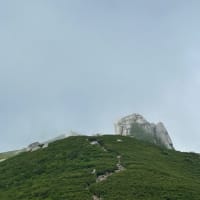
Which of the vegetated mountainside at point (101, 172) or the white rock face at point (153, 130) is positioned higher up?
the white rock face at point (153, 130)

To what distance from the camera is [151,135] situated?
634ft

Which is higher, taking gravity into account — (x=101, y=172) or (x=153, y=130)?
(x=153, y=130)

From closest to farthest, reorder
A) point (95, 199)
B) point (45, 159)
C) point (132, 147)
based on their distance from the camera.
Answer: point (95, 199) < point (45, 159) < point (132, 147)

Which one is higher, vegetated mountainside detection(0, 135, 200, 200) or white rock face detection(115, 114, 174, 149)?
white rock face detection(115, 114, 174, 149)

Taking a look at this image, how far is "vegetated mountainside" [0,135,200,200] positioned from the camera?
7894 cm

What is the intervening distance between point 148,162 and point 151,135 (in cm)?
9348

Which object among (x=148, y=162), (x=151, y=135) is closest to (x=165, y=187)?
(x=148, y=162)

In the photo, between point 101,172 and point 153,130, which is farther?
point 153,130

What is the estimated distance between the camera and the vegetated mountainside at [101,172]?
7894cm

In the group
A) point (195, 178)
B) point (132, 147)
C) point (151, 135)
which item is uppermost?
point (151, 135)

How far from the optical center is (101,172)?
8944cm

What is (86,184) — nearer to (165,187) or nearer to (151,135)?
(165,187)

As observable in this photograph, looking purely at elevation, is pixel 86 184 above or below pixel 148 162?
below

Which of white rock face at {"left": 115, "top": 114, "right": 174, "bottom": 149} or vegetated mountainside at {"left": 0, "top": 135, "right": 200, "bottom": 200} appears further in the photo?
white rock face at {"left": 115, "top": 114, "right": 174, "bottom": 149}
